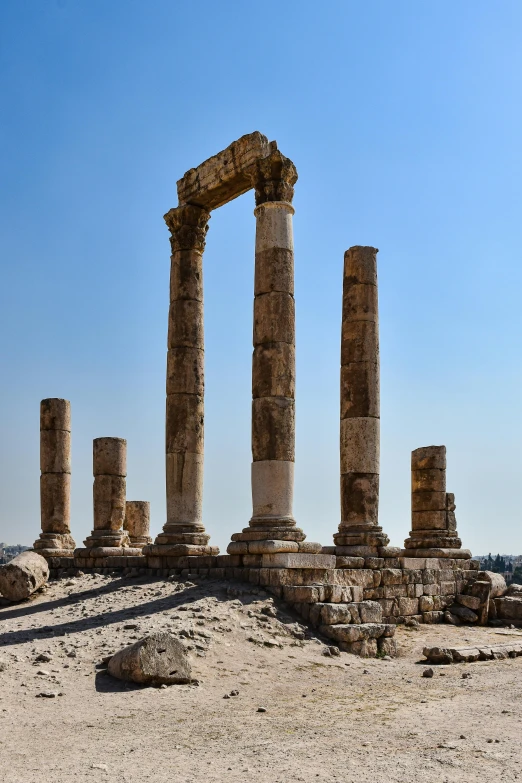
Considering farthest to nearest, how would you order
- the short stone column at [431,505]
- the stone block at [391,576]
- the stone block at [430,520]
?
1. the stone block at [430,520]
2. the short stone column at [431,505]
3. the stone block at [391,576]

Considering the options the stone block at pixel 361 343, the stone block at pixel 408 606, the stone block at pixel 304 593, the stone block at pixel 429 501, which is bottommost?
the stone block at pixel 408 606

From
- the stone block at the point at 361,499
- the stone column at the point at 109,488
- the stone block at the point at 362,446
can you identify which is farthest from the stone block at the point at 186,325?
the stone column at the point at 109,488

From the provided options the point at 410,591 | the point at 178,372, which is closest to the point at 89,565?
the point at 178,372

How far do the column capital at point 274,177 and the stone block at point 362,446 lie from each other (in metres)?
6.07

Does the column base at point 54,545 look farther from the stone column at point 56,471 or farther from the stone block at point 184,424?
the stone block at point 184,424

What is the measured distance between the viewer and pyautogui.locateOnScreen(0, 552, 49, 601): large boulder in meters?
19.2

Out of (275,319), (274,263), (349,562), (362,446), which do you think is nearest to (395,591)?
(349,562)

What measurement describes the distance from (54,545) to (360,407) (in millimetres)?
10518

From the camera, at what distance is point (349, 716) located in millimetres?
10672

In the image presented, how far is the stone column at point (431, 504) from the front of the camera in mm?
26172

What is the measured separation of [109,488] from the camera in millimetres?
25938

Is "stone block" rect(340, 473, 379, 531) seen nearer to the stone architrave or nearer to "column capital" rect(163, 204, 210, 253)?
the stone architrave

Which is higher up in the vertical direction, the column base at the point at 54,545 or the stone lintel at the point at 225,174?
the stone lintel at the point at 225,174

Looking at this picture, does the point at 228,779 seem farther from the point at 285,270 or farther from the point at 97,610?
the point at 285,270
